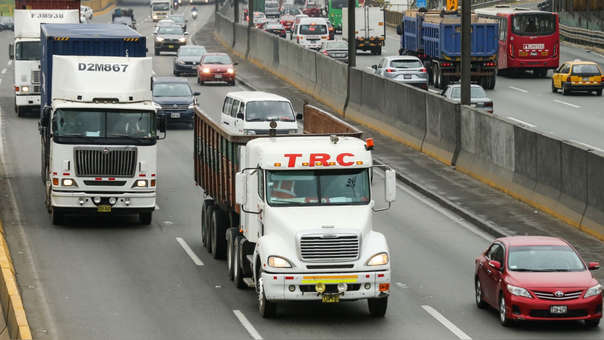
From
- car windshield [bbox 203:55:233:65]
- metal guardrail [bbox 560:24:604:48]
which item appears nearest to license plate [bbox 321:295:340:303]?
car windshield [bbox 203:55:233:65]

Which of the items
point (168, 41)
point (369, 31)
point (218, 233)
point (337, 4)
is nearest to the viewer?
point (218, 233)

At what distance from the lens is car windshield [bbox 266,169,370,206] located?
20.5m

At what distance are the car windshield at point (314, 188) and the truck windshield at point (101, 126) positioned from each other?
8.70m

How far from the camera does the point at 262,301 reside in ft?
66.8

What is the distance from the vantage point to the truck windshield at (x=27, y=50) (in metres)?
48.5

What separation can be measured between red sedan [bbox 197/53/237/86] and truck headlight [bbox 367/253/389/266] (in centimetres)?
4172

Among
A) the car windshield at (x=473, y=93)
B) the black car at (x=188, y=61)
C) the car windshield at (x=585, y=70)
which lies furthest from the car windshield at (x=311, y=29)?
the car windshield at (x=473, y=93)

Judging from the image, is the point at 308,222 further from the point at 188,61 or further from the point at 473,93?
the point at 188,61

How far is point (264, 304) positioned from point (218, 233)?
5143 mm


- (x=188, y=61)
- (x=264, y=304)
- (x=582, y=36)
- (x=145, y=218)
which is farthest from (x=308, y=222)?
(x=582, y=36)

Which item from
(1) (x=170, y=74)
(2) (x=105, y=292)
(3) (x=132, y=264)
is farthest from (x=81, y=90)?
(1) (x=170, y=74)

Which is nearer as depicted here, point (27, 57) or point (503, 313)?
point (503, 313)

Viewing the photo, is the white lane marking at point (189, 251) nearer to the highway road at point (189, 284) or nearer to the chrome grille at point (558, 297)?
the highway road at point (189, 284)

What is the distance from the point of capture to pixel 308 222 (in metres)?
20.0
